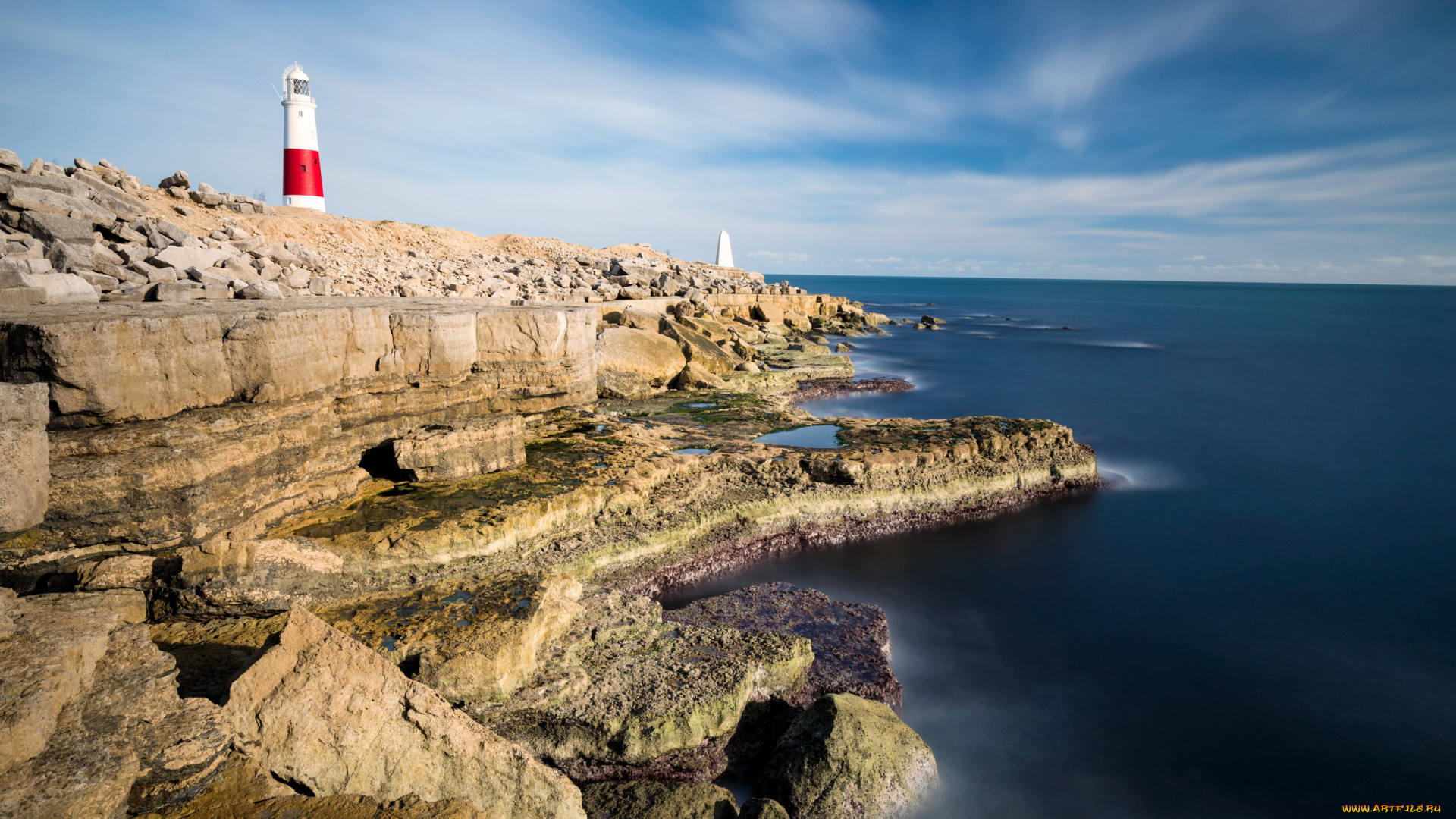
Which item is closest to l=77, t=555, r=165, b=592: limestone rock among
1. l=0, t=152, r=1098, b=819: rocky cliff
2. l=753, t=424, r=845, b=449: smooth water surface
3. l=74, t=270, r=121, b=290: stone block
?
l=0, t=152, r=1098, b=819: rocky cliff

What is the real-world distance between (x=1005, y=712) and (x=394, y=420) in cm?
805

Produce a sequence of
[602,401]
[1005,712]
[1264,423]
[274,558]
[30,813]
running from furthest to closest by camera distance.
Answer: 1. [1264,423]
2. [602,401]
3. [1005,712]
4. [274,558]
5. [30,813]

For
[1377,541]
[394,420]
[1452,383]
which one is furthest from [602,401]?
[1452,383]

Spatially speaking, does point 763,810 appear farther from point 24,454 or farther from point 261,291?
point 261,291

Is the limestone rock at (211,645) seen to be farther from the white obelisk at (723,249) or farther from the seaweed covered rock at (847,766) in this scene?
the white obelisk at (723,249)

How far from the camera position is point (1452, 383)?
2539cm

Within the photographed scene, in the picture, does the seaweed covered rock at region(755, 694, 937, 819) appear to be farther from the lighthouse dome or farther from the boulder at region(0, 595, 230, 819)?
the lighthouse dome

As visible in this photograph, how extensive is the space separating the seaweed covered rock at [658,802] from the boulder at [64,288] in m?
7.69

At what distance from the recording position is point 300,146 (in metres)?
24.1

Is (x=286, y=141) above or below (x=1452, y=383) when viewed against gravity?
above

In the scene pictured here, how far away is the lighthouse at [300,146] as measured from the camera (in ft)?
77.5

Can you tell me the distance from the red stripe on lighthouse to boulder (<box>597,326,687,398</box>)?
16.8 metres

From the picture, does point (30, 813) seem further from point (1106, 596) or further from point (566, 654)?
point (1106, 596)

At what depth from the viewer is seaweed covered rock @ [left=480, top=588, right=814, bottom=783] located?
198 inches
